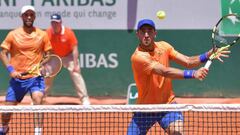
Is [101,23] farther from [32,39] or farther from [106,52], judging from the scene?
[32,39]

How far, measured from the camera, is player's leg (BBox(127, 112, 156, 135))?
5.88 meters

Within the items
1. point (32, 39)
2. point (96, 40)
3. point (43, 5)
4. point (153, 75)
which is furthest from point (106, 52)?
point (153, 75)

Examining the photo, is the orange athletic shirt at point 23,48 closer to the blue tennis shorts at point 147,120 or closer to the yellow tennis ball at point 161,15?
the blue tennis shorts at point 147,120

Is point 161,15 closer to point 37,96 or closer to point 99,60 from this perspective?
point 99,60

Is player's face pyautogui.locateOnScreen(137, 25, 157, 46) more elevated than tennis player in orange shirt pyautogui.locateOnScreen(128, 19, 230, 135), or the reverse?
player's face pyautogui.locateOnScreen(137, 25, 157, 46)

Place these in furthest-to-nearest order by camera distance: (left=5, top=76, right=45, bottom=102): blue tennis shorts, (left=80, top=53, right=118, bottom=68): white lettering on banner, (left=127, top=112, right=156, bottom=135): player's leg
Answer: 1. (left=80, top=53, right=118, bottom=68): white lettering on banner
2. (left=5, top=76, right=45, bottom=102): blue tennis shorts
3. (left=127, top=112, right=156, bottom=135): player's leg

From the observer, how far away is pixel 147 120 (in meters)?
5.96

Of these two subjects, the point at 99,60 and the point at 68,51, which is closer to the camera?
the point at 68,51

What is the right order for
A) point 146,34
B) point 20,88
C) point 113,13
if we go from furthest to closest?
point 113,13 → point 20,88 → point 146,34

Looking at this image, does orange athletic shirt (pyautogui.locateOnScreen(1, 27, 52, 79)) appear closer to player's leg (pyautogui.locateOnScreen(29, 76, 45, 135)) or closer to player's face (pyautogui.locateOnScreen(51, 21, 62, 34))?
player's leg (pyautogui.locateOnScreen(29, 76, 45, 135))

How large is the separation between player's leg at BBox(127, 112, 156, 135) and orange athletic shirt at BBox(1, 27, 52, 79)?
2.58 metres

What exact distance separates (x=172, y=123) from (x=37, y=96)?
2509mm

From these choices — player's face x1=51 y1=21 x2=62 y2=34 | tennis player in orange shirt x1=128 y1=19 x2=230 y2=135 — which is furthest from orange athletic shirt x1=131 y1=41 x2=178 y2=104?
player's face x1=51 y1=21 x2=62 y2=34

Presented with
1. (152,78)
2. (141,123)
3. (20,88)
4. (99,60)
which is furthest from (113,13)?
(141,123)
